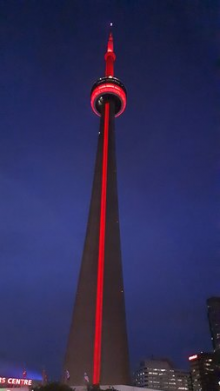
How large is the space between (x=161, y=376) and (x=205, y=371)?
170 feet

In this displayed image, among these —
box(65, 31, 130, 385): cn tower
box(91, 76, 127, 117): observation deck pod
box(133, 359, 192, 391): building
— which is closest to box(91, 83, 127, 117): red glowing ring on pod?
box(91, 76, 127, 117): observation deck pod

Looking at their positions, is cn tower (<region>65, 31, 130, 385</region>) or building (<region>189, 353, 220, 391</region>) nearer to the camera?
cn tower (<region>65, 31, 130, 385</region>)

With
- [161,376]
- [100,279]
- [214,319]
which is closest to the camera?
[100,279]

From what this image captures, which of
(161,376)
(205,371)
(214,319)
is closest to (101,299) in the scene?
(205,371)

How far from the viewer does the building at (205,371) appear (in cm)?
7500

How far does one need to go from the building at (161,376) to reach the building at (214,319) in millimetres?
24066

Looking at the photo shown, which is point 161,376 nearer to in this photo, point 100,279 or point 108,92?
point 100,279

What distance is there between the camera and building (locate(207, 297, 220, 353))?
132 metres

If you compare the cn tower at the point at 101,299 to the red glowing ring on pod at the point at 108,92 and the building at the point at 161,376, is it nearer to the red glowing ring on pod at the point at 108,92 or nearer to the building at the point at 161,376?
the red glowing ring on pod at the point at 108,92

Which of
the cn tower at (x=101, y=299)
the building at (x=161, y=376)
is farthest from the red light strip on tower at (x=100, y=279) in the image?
the building at (x=161, y=376)

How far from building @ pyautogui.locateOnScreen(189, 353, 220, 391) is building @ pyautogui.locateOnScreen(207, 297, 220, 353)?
14.3 m

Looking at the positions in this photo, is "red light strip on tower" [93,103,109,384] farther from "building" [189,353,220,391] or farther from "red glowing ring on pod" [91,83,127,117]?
"building" [189,353,220,391]

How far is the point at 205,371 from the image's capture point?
101062 mm

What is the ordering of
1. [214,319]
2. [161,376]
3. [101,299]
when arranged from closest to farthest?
[101,299]
[214,319]
[161,376]
